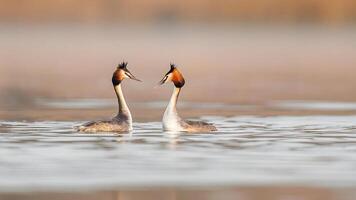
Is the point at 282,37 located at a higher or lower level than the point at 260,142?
higher

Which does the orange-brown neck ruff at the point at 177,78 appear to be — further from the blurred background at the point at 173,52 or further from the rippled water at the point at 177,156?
the blurred background at the point at 173,52

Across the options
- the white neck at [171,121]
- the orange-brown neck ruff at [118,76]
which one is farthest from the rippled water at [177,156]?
the orange-brown neck ruff at [118,76]

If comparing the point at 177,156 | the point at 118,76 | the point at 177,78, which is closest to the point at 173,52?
the point at 118,76

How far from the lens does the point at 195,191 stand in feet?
52.0

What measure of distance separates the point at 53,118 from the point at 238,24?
59.7 m

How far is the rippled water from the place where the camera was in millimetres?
16594

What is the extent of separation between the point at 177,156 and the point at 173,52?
36.9 meters

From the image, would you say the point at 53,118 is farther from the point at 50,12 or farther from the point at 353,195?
the point at 50,12

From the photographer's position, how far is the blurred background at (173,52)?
1220 inches

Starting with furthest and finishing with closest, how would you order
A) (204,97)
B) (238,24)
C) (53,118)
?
1. (238,24)
2. (204,97)
3. (53,118)

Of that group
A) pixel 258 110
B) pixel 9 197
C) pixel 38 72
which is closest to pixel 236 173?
pixel 9 197

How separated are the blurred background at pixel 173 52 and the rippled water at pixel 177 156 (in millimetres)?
3808

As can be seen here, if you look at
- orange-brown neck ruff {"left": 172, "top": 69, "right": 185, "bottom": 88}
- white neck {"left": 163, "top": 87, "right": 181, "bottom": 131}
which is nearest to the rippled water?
white neck {"left": 163, "top": 87, "right": 181, "bottom": 131}

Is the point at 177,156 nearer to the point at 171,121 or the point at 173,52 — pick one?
the point at 171,121
